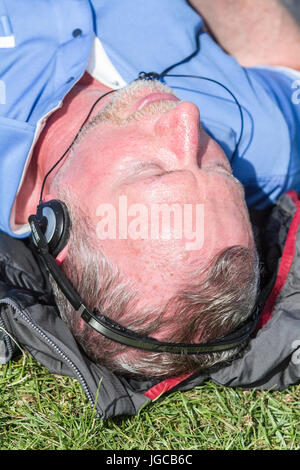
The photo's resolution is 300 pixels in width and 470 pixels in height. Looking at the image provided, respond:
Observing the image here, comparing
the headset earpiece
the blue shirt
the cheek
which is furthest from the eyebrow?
the blue shirt

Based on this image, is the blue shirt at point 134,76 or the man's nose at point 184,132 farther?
the blue shirt at point 134,76

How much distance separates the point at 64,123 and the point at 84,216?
29.8 inches

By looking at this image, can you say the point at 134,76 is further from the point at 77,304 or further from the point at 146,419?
the point at 146,419

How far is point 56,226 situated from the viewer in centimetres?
230

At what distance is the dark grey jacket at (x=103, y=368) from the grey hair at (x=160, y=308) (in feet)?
0.33

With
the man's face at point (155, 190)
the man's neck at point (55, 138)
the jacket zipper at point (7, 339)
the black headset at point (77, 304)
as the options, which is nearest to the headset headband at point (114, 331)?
the black headset at point (77, 304)

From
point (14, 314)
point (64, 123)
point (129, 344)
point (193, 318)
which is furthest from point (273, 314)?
point (64, 123)

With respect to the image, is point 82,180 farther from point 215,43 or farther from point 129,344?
point 215,43

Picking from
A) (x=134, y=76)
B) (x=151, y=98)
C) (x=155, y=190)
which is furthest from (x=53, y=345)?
(x=134, y=76)

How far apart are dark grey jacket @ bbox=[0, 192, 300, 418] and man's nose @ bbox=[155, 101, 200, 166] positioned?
974mm

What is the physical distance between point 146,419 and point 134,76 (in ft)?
6.11

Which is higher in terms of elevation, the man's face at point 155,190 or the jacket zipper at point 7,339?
the man's face at point 155,190

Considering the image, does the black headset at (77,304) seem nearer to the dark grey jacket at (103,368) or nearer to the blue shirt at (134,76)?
the dark grey jacket at (103,368)

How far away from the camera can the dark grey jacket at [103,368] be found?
237 centimetres
